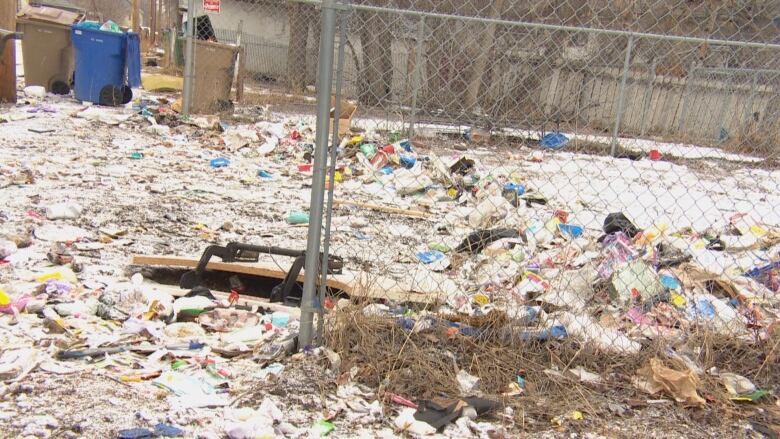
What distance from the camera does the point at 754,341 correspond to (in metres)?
2.80

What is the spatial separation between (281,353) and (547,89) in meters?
8.63

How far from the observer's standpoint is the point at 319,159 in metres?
2.35

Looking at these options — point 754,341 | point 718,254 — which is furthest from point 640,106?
point 754,341

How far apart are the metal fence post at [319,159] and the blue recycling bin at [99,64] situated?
29.2 feet

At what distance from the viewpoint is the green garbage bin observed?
1043 cm

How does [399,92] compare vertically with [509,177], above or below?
above

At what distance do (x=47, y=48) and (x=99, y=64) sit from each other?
1.31 meters

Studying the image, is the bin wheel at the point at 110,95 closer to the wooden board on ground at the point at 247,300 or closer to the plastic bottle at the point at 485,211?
the plastic bottle at the point at 485,211

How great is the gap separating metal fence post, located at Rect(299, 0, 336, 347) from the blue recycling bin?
889 cm

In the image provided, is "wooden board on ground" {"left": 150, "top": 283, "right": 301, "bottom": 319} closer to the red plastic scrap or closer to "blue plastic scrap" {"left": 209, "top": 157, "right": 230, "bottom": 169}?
the red plastic scrap

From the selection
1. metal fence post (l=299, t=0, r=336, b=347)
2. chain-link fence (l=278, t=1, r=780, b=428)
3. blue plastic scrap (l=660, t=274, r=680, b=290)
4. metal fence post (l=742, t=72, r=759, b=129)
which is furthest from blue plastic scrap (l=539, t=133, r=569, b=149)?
metal fence post (l=299, t=0, r=336, b=347)

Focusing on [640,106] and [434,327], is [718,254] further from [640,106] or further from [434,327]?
[640,106]

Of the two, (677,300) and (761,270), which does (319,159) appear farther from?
(761,270)

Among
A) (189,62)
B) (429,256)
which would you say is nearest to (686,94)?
(189,62)
